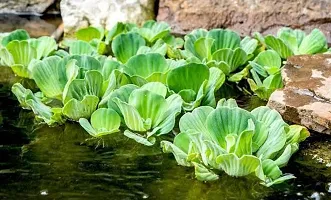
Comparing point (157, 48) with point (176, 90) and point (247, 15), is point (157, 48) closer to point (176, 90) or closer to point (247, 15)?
point (176, 90)

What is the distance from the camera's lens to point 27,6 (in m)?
3.90

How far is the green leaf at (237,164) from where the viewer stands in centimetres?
147

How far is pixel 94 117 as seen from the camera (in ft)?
5.92

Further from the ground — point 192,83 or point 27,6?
point 192,83

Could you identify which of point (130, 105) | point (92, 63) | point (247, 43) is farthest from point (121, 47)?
point (130, 105)

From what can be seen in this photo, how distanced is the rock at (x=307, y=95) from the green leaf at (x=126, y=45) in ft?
1.96

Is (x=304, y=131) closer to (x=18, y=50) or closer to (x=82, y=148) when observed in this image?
(x=82, y=148)

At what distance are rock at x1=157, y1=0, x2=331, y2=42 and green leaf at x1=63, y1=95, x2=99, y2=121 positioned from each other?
146 cm

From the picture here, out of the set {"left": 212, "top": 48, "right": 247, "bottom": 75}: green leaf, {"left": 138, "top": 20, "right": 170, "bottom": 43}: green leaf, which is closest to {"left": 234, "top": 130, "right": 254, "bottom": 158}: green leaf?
{"left": 212, "top": 48, "right": 247, "bottom": 75}: green leaf

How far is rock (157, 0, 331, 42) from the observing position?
10.2 feet

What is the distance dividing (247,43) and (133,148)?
957 mm

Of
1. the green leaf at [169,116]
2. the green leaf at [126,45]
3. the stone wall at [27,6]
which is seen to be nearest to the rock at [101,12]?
the stone wall at [27,6]

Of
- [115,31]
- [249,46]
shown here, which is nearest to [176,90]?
[249,46]

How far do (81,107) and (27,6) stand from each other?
7.15ft
